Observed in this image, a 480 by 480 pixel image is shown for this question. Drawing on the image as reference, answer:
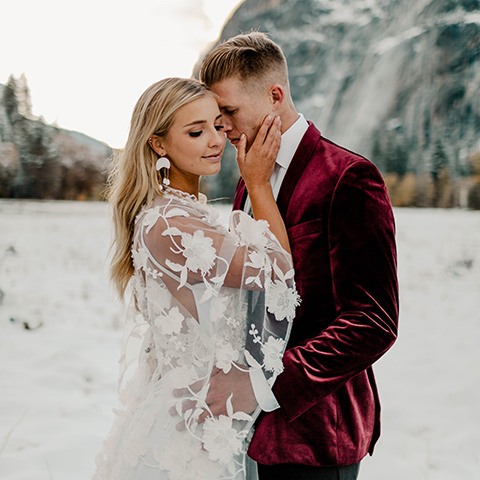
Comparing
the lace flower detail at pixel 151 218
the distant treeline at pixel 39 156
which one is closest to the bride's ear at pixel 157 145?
the lace flower detail at pixel 151 218

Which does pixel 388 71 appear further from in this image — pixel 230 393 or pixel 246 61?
pixel 230 393

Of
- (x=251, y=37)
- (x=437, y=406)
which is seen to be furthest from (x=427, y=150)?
(x=251, y=37)

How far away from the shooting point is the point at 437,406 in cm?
390

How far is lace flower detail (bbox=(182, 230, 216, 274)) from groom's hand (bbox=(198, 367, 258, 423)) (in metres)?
0.32

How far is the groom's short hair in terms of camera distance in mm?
1558

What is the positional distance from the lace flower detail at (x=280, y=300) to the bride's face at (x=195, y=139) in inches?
19.2

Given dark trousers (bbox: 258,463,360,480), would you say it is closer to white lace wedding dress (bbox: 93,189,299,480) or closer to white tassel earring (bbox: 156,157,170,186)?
white lace wedding dress (bbox: 93,189,299,480)

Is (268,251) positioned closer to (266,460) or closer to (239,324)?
(239,324)

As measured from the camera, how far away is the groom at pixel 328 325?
119 centimetres

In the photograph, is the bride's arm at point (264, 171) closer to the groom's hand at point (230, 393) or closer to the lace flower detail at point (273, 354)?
the lace flower detail at point (273, 354)

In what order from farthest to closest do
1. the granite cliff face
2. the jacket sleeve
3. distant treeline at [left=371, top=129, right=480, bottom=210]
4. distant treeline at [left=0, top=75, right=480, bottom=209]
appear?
the granite cliff face, distant treeline at [left=371, top=129, right=480, bottom=210], distant treeline at [left=0, top=75, right=480, bottom=209], the jacket sleeve

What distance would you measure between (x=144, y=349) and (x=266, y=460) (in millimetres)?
594

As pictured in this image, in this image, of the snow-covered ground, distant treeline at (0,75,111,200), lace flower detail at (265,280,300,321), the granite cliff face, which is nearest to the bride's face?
lace flower detail at (265,280,300,321)

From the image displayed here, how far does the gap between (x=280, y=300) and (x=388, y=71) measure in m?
11.2
